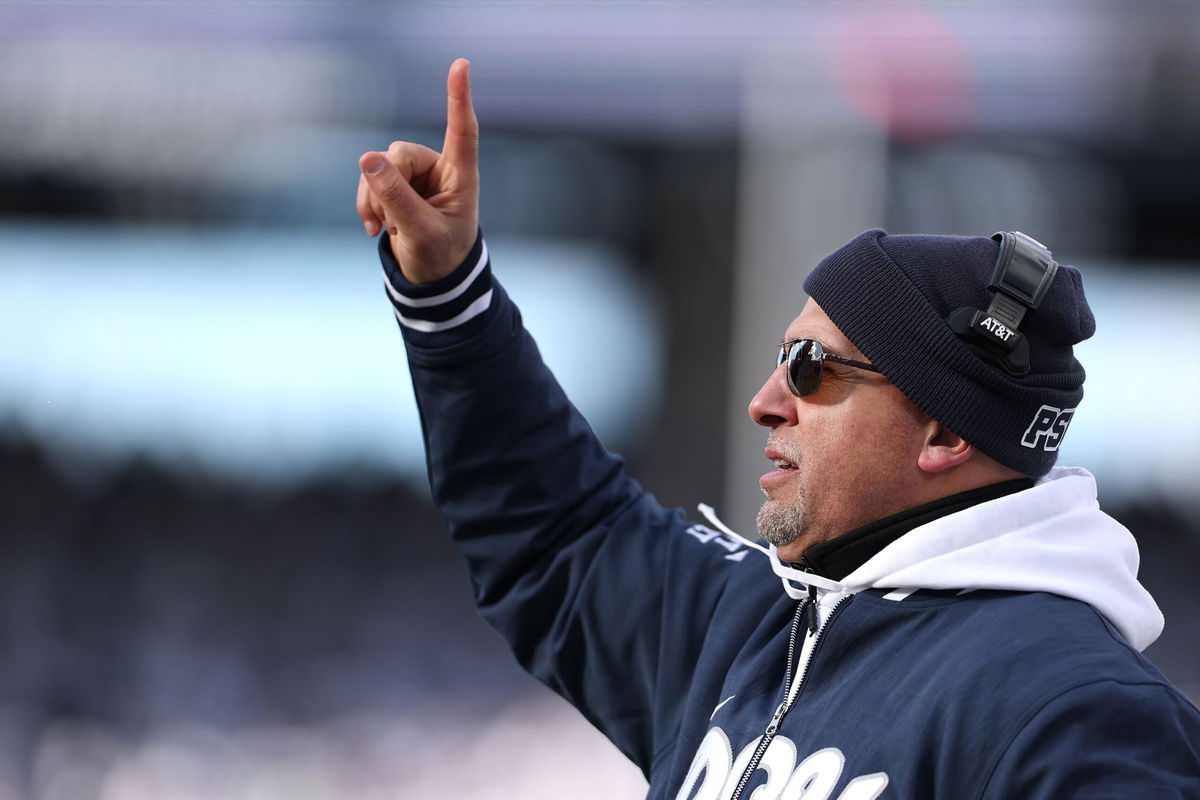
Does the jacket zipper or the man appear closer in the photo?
the man

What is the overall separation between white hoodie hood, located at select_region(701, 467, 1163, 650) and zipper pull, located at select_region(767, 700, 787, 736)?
0.17 metres

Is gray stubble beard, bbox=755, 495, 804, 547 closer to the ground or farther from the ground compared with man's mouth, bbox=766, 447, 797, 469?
closer to the ground

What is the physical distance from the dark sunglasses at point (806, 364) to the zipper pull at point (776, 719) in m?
0.38

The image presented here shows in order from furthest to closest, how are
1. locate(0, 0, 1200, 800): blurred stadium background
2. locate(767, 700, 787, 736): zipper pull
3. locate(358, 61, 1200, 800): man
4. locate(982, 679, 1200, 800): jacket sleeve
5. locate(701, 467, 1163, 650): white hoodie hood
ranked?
locate(0, 0, 1200, 800): blurred stadium background < locate(767, 700, 787, 736): zipper pull < locate(701, 467, 1163, 650): white hoodie hood < locate(358, 61, 1200, 800): man < locate(982, 679, 1200, 800): jacket sleeve

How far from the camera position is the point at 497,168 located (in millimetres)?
5562

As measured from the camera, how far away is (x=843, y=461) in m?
1.64

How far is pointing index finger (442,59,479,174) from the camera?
1814mm

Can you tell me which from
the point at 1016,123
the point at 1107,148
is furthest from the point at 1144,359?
the point at 1016,123

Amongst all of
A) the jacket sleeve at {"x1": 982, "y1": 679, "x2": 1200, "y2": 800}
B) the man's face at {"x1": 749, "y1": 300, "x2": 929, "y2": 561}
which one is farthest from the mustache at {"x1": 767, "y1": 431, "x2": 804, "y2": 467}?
the jacket sleeve at {"x1": 982, "y1": 679, "x2": 1200, "y2": 800}

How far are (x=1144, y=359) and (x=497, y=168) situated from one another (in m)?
2.91

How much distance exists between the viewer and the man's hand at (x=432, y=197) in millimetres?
1826

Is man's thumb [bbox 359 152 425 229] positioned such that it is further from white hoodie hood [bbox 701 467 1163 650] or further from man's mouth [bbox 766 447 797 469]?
white hoodie hood [bbox 701 467 1163 650]

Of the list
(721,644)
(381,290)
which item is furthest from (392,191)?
(381,290)

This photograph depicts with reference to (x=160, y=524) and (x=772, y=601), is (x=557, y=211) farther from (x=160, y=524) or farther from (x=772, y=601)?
(x=772, y=601)
